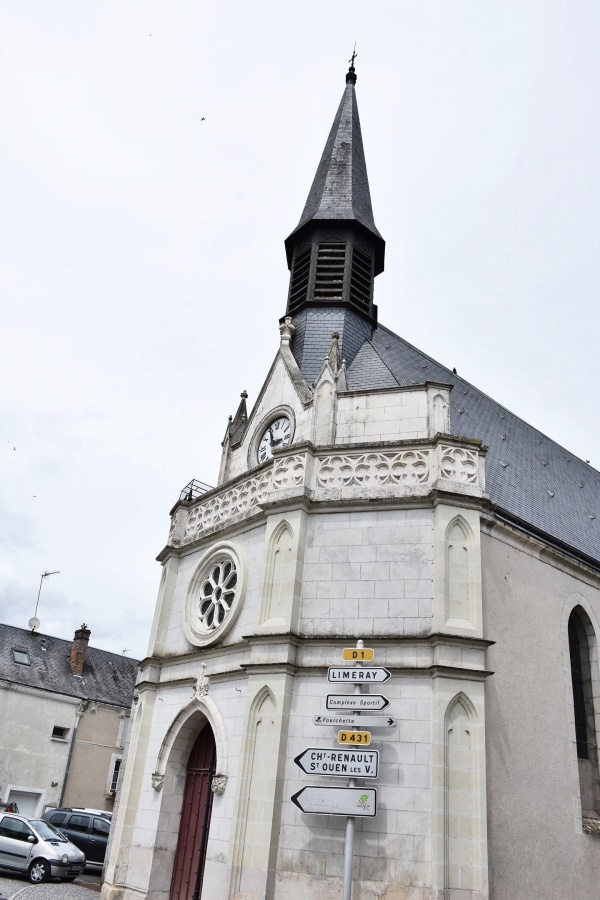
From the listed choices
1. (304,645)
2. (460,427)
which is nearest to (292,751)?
(304,645)

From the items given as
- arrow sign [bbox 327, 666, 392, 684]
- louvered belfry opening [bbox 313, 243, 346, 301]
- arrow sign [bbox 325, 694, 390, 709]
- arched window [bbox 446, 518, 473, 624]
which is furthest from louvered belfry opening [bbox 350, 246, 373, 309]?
arrow sign [bbox 325, 694, 390, 709]

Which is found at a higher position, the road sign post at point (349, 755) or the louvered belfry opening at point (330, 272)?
the louvered belfry opening at point (330, 272)

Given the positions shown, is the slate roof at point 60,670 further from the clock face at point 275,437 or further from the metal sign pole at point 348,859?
the metal sign pole at point 348,859

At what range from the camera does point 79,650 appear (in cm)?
3073

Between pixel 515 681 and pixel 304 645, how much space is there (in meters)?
3.46

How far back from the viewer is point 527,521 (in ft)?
46.6

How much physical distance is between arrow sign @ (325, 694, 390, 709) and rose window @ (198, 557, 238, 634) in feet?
12.3

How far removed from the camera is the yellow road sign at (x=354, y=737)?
9.58 meters

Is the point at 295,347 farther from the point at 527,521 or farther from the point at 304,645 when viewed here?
the point at 304,645

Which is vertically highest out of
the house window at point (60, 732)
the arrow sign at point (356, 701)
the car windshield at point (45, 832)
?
the house window at point (60, 732)

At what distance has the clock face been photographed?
15109 mm

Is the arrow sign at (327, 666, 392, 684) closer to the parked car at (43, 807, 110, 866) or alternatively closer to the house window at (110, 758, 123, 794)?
the parked car at (43, 807, 110, 866)

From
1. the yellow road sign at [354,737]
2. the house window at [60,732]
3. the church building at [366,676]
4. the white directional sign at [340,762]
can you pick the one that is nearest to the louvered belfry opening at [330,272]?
the church building at [366,676]

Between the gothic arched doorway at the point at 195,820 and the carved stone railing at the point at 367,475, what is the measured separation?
4.18 metres
